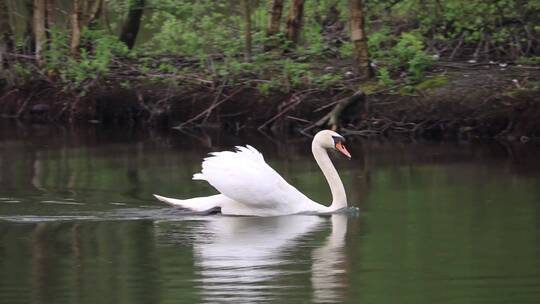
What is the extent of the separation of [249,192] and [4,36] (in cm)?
1475

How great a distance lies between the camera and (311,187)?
52.4 ft

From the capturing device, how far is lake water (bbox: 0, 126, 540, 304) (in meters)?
9.45

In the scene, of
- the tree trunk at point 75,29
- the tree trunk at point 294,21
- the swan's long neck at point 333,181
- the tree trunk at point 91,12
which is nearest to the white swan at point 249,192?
the swan's long neck at point 333,181

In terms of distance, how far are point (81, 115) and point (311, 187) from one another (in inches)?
434

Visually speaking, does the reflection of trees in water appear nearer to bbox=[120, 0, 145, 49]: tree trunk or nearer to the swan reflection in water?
the swan reflection in water

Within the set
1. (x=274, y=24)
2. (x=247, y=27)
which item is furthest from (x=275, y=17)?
(x=247, y=27)

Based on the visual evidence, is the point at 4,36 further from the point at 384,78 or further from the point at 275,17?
the point at 384,78

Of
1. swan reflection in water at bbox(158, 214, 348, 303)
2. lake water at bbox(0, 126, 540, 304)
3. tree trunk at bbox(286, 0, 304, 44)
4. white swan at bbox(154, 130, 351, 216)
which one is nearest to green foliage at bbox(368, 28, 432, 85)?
tree trunk at bbox(286, 0, 304, 44)

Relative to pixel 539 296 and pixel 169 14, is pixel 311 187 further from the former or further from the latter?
pixel 169 14

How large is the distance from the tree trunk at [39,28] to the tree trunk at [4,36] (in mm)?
698

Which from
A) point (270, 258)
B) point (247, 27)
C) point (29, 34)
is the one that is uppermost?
point (29, 34)

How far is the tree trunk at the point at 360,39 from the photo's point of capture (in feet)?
73.4

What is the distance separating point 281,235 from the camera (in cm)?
1222

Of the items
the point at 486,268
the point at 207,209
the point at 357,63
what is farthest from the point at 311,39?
the point at 486,268
